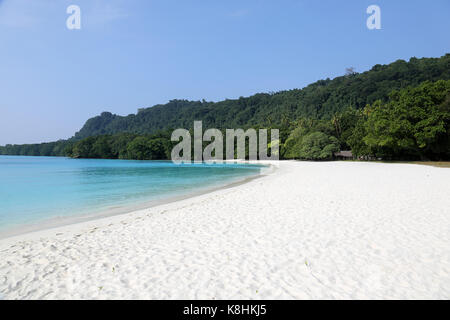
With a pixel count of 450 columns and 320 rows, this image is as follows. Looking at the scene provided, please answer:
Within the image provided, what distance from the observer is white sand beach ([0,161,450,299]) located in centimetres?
326

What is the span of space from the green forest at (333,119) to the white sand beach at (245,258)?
109ft

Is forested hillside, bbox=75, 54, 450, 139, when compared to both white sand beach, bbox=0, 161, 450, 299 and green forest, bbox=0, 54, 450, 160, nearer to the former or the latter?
green forest, bbox=0, 54, 450, 160

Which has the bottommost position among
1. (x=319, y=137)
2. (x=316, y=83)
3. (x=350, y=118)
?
(x=319, y=137)

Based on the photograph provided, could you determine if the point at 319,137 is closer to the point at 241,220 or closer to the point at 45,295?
the point at 241,220

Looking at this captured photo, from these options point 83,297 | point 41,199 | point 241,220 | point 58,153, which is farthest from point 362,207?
point 58,153

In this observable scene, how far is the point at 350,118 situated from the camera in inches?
2653

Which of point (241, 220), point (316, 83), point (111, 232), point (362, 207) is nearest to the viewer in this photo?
point (111, 232)

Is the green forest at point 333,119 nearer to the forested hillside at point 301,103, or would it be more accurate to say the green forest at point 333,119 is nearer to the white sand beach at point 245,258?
the forested hillside at point 301,103

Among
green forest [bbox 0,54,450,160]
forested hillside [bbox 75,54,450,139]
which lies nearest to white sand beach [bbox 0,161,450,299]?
green forest [bbox 0,54,450,160]

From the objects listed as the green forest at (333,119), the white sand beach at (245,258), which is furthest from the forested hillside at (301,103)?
the white sand beach at (245,258)

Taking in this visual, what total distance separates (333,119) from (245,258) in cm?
7474

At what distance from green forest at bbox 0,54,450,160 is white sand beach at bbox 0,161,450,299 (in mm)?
33353

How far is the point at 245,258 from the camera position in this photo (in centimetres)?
424

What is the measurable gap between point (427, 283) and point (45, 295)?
4.46m
